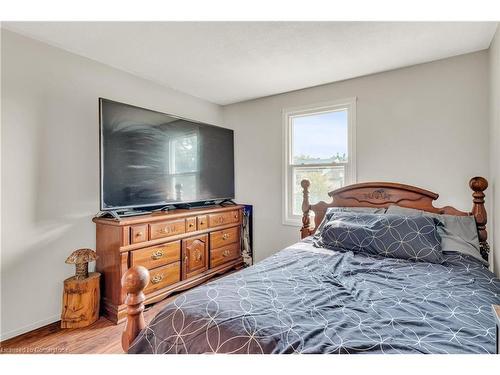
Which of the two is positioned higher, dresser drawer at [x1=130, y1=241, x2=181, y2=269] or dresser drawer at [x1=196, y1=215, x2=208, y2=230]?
dresser drawer at [x1=196, y1=215, x2=208, y2=230]

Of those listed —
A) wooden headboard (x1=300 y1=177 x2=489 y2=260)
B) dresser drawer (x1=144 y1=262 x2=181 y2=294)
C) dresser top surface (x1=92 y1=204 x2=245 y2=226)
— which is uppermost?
wooden headboard (x1=300 y1=177 x2=489 y2=260)

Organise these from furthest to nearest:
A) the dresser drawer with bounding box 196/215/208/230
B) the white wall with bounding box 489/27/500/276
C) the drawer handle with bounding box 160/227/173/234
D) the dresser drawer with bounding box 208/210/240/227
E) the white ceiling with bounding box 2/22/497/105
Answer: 1. the dresser drawer with bounding box 208/210/240/227
2. the dresser drawer with bounding box 196/215/208/230
3. the drawer handle with bounding box 160/227/173/234
4. the white ceiling with bounding box 2/22/497/105
5. the white wall with bounding box 489/27/500/276

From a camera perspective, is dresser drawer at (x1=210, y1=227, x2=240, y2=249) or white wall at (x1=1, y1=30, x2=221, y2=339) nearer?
white wall at (x1=1, y1=30, x2=221, y2=339)

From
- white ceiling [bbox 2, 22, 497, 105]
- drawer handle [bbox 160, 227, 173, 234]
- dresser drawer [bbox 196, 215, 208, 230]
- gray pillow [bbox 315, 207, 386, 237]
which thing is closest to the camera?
white ceiling [bbox 2, 22, 497, 105]

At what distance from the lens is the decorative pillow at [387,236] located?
6.06 feet

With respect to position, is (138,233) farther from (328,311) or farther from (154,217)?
(328,311)

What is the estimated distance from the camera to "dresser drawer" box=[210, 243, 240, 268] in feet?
10.4

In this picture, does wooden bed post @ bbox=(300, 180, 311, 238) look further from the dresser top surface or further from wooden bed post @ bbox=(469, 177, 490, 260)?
wooden bed post @ bbox=(469, 177, 490, 260)

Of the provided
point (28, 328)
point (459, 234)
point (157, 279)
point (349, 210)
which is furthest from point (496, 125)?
point (28, 328)

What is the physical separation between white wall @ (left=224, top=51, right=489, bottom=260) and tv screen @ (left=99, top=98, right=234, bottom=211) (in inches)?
44.9

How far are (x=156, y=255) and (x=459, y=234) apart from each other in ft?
8.36

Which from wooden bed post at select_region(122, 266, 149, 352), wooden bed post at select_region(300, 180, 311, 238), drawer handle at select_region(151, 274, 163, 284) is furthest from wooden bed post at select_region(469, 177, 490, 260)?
drawer handle at select_region(151, 274, 163, 284)

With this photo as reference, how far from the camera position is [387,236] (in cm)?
196
